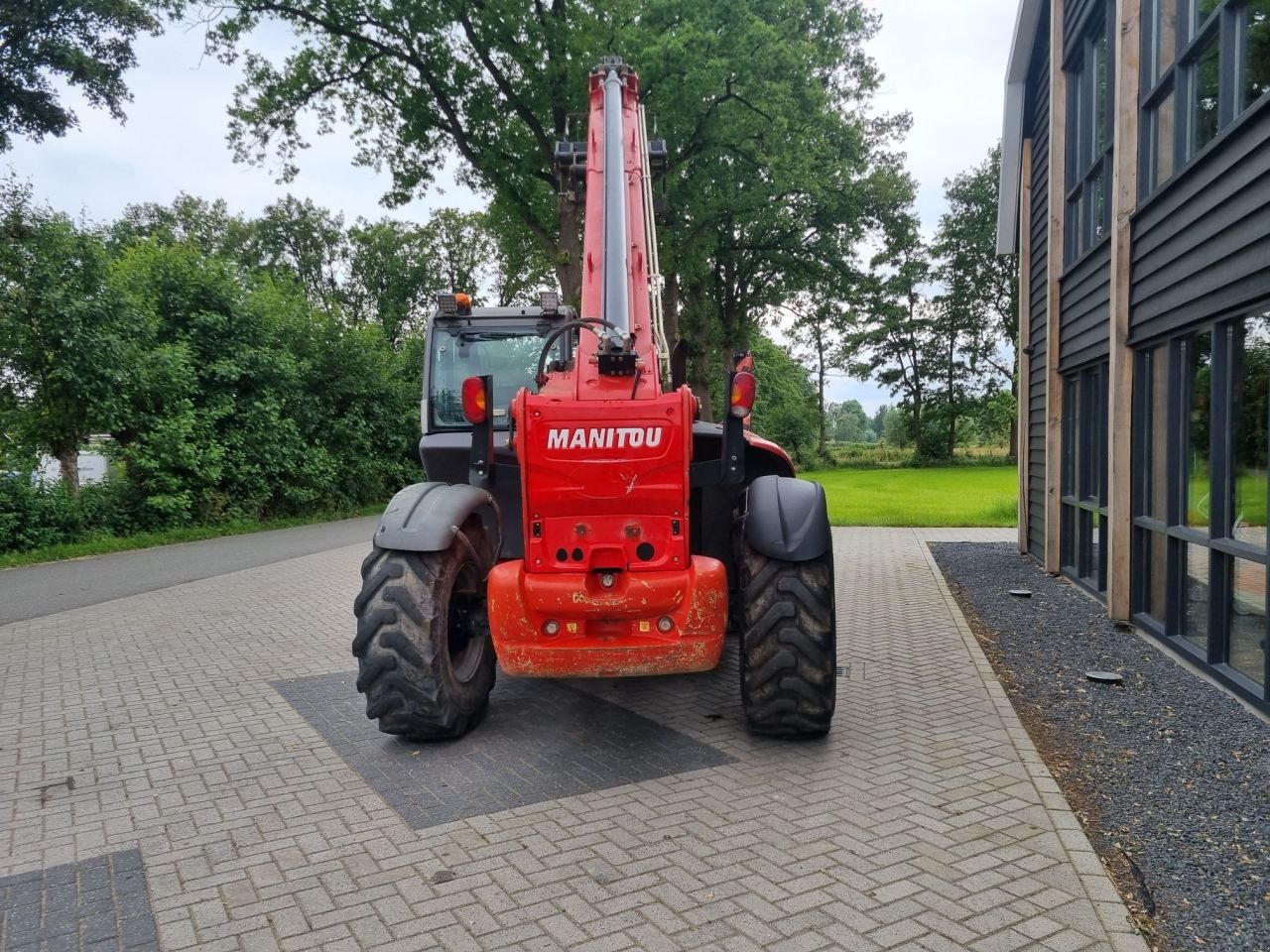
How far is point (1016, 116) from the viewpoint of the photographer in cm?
1240

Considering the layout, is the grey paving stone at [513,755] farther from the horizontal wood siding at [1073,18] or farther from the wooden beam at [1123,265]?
the horizontal wood siding at [1073,18]

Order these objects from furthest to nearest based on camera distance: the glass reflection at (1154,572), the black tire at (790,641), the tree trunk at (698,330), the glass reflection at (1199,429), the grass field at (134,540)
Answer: the tree trunk at (698,330) → the grass field at (134,540) → the glass reflection at (1154,572) → the glass reflection at (1199,429) → the black tire at (790,641)

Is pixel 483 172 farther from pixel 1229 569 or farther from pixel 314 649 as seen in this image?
pixel 1229 569

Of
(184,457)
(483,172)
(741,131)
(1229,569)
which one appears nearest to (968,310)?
(741,131)

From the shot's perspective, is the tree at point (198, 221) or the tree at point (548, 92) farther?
the tree at point (198, 221)

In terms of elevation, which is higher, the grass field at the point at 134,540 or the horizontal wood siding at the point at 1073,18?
the horizontal wood siding at the point at 1073,18

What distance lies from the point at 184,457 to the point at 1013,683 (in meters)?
13.7

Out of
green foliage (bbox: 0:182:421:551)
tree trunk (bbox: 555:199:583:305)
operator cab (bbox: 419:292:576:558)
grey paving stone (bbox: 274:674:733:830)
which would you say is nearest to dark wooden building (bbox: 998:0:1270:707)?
grey paving stone (bbox: 274:674:733:830)

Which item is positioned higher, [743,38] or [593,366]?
[743,38]

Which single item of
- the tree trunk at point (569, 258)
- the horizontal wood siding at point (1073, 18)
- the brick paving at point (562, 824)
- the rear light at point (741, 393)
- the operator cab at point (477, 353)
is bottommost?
the brick paving at point (562, 824)

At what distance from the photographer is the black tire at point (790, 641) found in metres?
4.68

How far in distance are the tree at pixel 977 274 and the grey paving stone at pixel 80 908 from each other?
157 ft

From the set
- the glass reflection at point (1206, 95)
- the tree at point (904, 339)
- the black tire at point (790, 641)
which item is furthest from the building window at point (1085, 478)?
the tree at point (904, 339)

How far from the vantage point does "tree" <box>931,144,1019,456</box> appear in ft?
155
